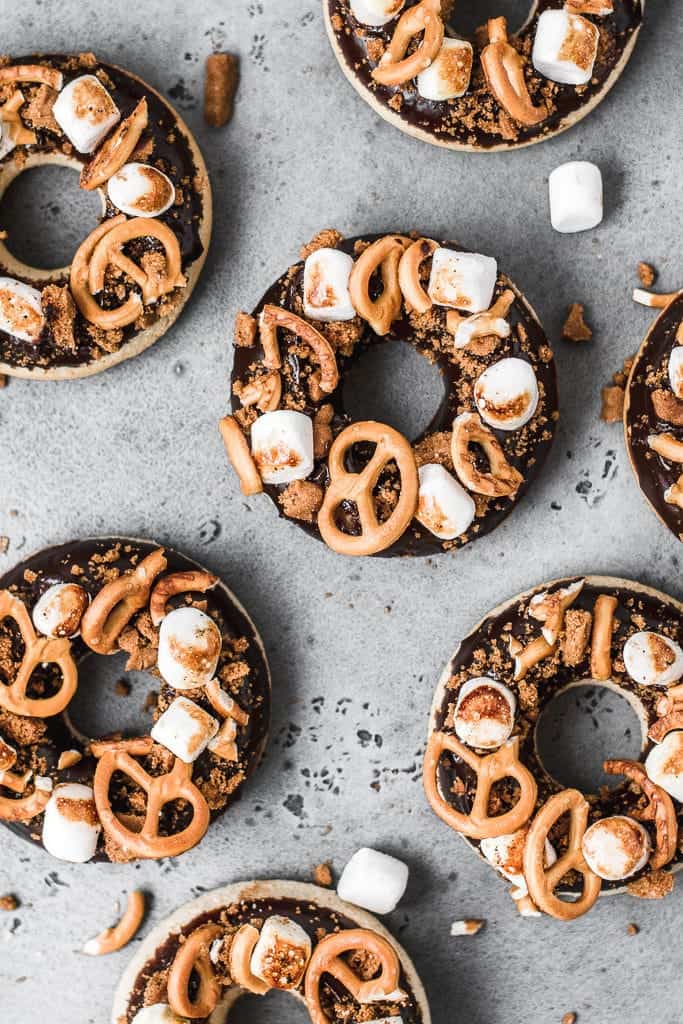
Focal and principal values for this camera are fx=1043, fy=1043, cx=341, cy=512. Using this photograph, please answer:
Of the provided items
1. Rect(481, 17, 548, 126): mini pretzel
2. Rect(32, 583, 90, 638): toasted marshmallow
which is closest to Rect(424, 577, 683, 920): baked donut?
Rect(32, 583, 90, 638): toasted marshmallow

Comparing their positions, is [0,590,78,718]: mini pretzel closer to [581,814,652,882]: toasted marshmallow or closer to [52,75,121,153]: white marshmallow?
[52,75,121,153]: white marshmallow

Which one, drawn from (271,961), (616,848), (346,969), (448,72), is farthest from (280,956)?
(448,72)

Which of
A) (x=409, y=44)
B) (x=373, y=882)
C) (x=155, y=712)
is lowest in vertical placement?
(x=373, y=882)

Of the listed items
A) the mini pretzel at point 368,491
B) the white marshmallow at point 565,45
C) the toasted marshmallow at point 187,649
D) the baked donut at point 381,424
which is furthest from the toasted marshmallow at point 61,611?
the white marshmallow at point 565,45

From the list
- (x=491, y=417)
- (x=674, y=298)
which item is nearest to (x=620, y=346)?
(x=674, y=298)

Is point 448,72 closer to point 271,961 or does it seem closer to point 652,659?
point 652,659

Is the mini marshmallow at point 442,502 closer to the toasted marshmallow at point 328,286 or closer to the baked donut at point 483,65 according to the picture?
the toasted marshmallow at point 328,286
